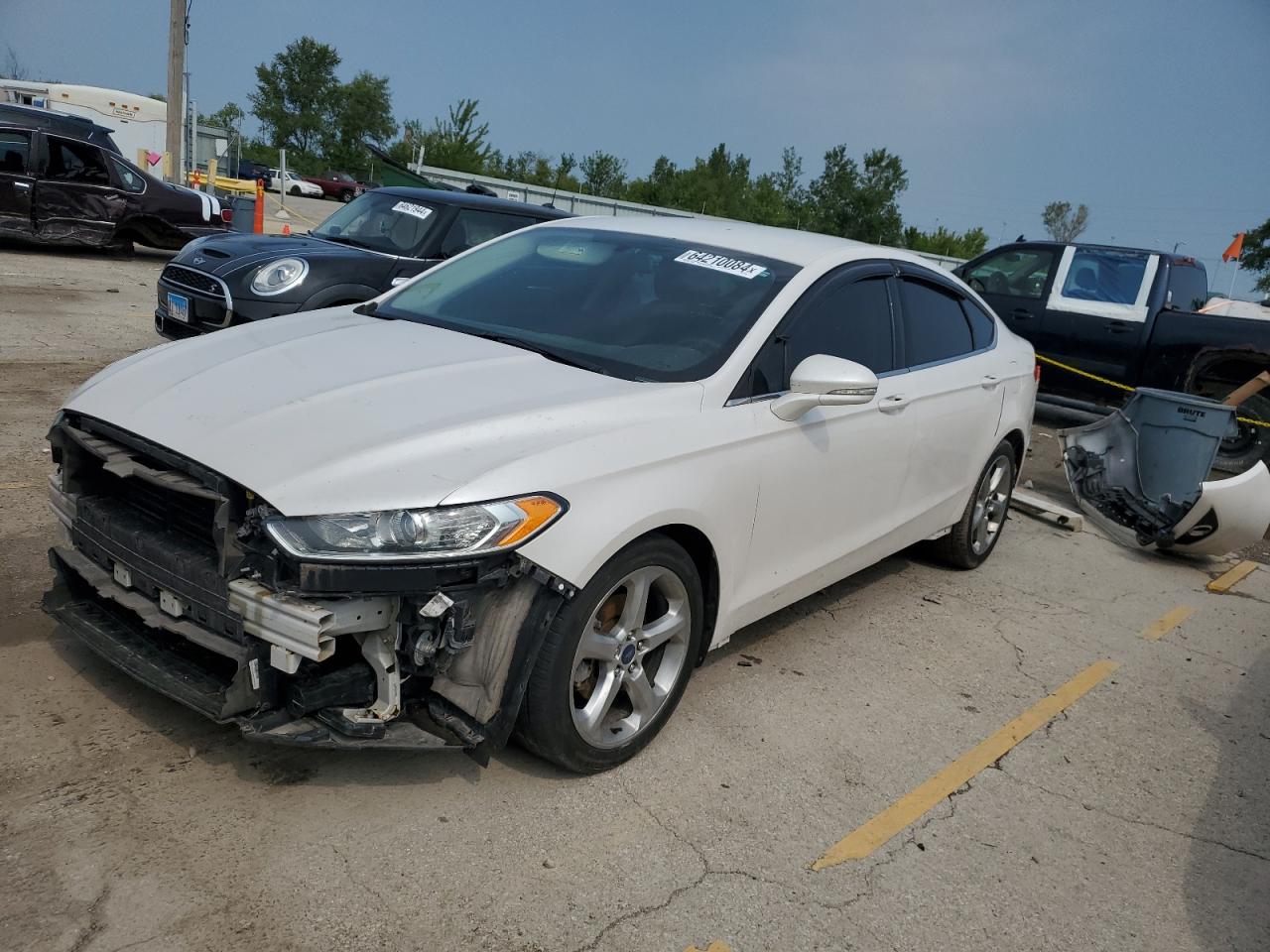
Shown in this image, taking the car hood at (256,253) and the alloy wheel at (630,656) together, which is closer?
the alloy wheel at (630,656)

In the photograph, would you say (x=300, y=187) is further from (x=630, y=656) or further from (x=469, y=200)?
(x=630, y=656)

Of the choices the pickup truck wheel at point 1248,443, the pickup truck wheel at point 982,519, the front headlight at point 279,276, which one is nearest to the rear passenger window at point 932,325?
the pickup truck wheel at point 982,519

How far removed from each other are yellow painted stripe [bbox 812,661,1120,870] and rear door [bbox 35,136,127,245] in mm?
14117

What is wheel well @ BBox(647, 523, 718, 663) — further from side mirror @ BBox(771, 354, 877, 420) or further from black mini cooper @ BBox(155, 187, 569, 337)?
black mini cooper @ BBox(155, 187, 569, 337)

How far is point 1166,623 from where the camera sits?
559 cm

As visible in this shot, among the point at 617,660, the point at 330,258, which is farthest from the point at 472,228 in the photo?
the point at 617,660

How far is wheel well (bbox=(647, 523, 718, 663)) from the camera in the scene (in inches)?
131

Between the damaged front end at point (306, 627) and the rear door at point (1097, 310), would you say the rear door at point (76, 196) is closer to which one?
the rear door at point (1097, 310)

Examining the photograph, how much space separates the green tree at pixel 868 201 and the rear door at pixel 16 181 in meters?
42.0

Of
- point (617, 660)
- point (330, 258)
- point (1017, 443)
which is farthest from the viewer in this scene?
point (330, 258)

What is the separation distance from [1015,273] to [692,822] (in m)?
9.56

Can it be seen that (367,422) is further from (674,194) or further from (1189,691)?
(674,194)

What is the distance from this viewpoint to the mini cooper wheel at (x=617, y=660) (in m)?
2.96

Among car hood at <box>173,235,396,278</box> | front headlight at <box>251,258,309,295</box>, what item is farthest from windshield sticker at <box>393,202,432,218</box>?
front headlight at <box>251,258,309,295</box>
